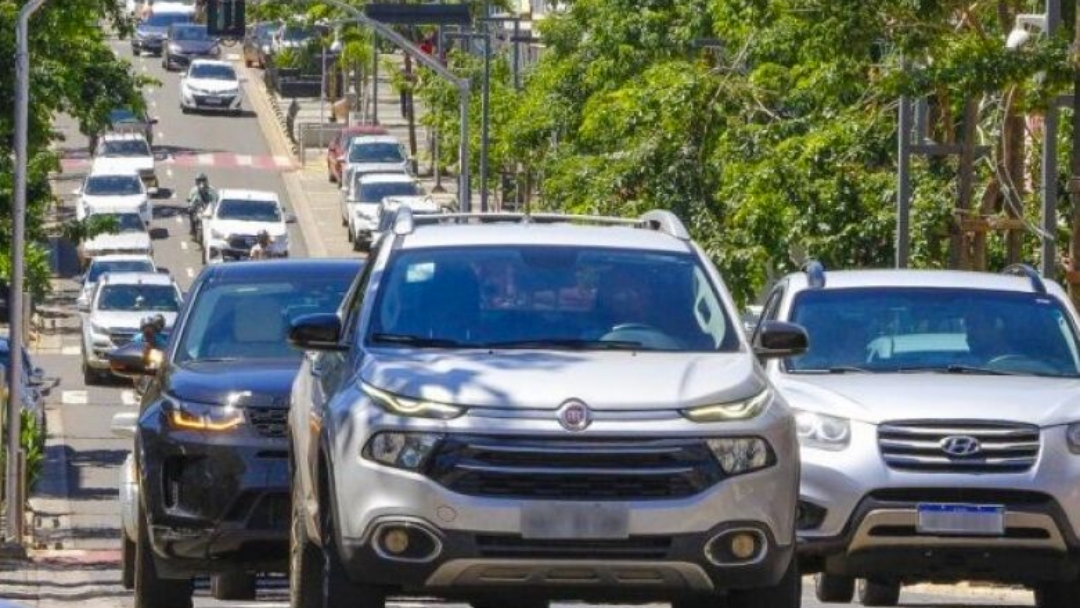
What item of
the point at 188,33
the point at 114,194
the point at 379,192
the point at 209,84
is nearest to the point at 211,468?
the point at 379,192

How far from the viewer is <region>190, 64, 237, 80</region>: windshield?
89500 mm

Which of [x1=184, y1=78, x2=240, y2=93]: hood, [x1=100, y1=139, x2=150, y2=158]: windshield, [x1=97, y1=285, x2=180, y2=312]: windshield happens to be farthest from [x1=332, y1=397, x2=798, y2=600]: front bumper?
[x1=184, y1=78, x2=240, y2=93]: hood

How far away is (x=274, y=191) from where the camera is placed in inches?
3081

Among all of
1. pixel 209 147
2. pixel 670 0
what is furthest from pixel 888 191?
pixel 209 147

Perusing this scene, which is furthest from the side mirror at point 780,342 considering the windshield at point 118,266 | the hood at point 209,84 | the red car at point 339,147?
the hood at point 209,84

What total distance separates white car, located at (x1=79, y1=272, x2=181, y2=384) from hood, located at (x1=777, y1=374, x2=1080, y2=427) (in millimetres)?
35803

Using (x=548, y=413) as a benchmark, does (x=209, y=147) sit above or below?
below

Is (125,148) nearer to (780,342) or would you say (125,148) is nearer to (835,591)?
(835,591)

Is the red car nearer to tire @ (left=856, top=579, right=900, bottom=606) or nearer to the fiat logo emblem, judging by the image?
tire @ (left=856, top=579, right=900, bottom=606)

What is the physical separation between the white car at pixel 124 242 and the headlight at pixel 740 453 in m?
52.5

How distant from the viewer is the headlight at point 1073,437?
47.5 feet

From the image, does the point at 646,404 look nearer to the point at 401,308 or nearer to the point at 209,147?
the point at 401,308

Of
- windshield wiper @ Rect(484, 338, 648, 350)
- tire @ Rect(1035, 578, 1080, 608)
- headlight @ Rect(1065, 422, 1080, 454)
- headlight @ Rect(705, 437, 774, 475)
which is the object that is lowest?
tire @ Rect(1035, 578, 1080, 608)

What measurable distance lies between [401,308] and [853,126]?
2247 centimetres
